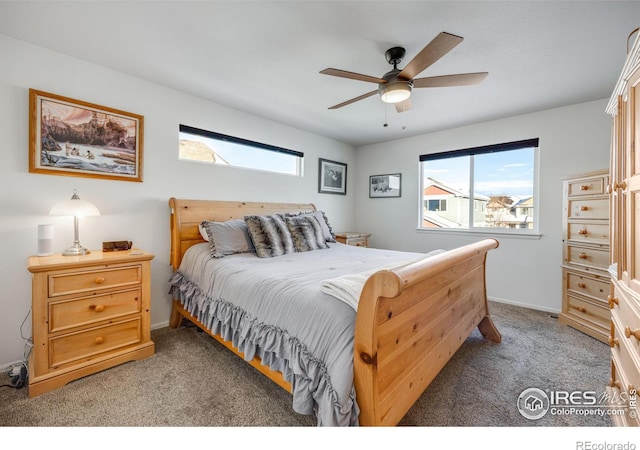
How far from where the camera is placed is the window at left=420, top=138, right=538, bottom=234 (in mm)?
3340

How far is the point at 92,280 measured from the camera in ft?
6.03

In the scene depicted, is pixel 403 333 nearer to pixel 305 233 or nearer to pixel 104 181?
pixel 305 233

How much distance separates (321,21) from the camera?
171 cm

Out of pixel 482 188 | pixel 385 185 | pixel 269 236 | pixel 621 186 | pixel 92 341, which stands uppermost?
pixel 385 185

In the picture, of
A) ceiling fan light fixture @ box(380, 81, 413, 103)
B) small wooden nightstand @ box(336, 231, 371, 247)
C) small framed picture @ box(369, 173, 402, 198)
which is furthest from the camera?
small framed picture @ box(369, 173, 402, 198)

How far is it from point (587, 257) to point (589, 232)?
0.24 meters

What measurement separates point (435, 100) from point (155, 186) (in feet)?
9.89

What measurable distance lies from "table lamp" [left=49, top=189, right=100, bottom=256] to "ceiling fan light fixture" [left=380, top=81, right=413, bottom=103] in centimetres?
233

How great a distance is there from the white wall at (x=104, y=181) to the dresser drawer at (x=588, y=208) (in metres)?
3.30

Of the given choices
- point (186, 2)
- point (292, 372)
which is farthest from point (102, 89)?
point (292, 372)

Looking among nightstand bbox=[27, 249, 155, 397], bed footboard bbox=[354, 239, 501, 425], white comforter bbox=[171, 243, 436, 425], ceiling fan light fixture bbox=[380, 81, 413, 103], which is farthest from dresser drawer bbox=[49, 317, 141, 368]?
ceiling fan light fixture bbox=[380, 81, 413, 103]

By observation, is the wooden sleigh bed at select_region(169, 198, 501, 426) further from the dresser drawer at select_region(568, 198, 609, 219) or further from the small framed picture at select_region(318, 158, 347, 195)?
the small framed picture at select_region(318, 158, 347, 195)

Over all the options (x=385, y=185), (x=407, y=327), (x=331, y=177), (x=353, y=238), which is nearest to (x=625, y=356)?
(x=407, y=327)
